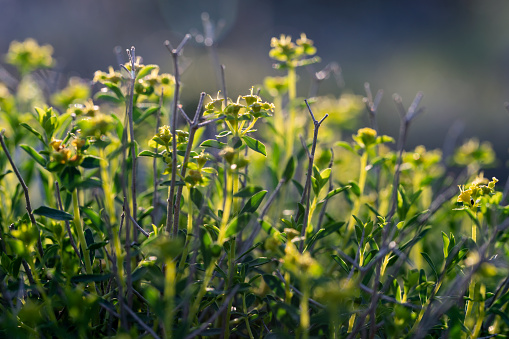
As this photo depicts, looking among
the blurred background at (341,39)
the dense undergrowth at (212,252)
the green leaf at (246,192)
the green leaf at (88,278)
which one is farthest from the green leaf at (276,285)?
the blurred background at (341,39)

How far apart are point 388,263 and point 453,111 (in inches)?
201

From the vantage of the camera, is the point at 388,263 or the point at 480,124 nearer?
the point at 388,263

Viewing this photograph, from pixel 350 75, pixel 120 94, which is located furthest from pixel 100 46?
pixel 120 94

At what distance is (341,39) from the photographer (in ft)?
26.0

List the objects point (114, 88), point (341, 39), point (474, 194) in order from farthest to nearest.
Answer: point (341, 39) → point (114, 88) → point (474, 194)

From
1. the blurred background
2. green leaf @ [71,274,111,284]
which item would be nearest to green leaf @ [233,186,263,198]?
green leaf @ [71,274,111,284]

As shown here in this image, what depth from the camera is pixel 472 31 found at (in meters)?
7.64

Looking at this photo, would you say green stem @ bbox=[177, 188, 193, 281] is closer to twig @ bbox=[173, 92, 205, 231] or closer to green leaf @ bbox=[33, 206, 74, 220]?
twig @ bbox=[173, 92, 205, 231]

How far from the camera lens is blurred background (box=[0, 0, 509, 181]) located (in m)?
5.70

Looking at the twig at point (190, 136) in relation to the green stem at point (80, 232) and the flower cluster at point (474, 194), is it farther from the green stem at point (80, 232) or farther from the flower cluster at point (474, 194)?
the flower cluster at point (474, 194)

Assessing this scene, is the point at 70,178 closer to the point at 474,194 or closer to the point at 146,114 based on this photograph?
the point at 146,114

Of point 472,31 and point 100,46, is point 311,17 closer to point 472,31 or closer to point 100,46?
point 472,31

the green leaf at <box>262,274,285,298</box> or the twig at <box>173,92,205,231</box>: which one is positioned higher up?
the twig at <box>173,92,205,231</box>

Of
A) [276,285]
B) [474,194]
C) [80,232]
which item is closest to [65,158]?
[80,232]
